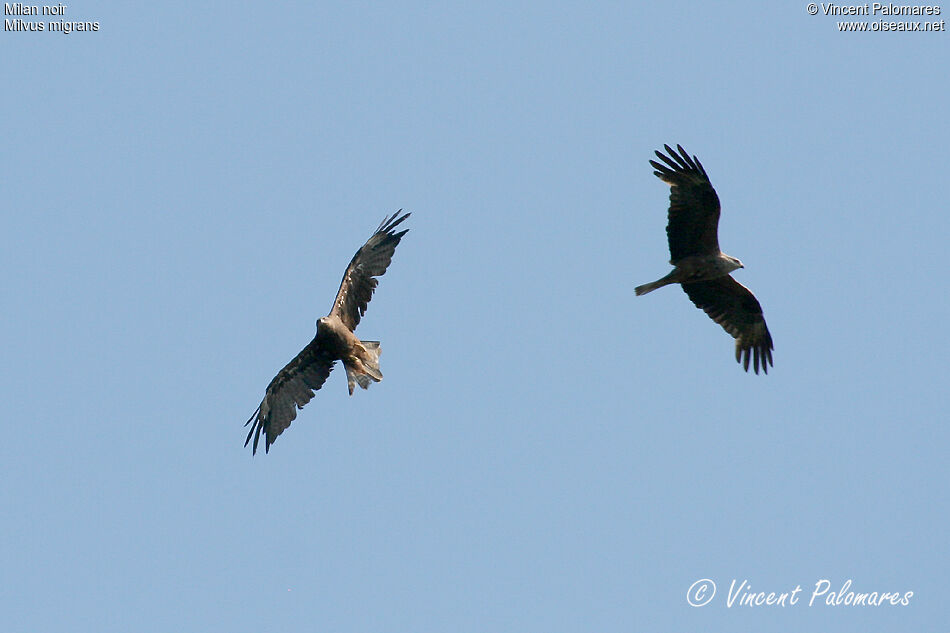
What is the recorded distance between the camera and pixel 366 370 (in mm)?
20484

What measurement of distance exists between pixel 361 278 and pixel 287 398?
1768 millimetres

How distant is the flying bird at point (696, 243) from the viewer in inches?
782

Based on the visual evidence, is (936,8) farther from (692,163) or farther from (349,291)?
(349,291)

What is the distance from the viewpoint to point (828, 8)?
74.6 feet

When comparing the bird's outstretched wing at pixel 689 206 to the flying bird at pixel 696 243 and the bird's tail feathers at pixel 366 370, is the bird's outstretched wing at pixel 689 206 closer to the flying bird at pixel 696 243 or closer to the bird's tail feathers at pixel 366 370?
the flying bird at pixel 696 243

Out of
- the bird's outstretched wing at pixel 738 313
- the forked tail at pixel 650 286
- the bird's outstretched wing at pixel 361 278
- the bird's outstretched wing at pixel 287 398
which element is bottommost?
the bird's outstretched wing at pixel 287 398

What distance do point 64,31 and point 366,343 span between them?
6.29 metres

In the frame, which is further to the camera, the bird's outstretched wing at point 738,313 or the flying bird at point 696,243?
the bird's outstretched wing at point 738,313

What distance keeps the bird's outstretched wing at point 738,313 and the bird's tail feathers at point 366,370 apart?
4100 mm

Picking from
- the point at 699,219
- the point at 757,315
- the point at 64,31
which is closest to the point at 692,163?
the point at 699,219

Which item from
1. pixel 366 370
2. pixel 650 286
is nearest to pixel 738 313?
pixel 650 286

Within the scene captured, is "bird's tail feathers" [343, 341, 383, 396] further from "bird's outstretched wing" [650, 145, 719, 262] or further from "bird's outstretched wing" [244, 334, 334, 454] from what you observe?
"bird's outstretched wing" [650, 145, 719, 262]

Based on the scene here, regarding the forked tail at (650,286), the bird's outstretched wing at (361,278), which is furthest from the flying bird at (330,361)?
the forked tail at (650,286)

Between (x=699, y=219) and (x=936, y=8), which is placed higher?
(x=936, y=8)
